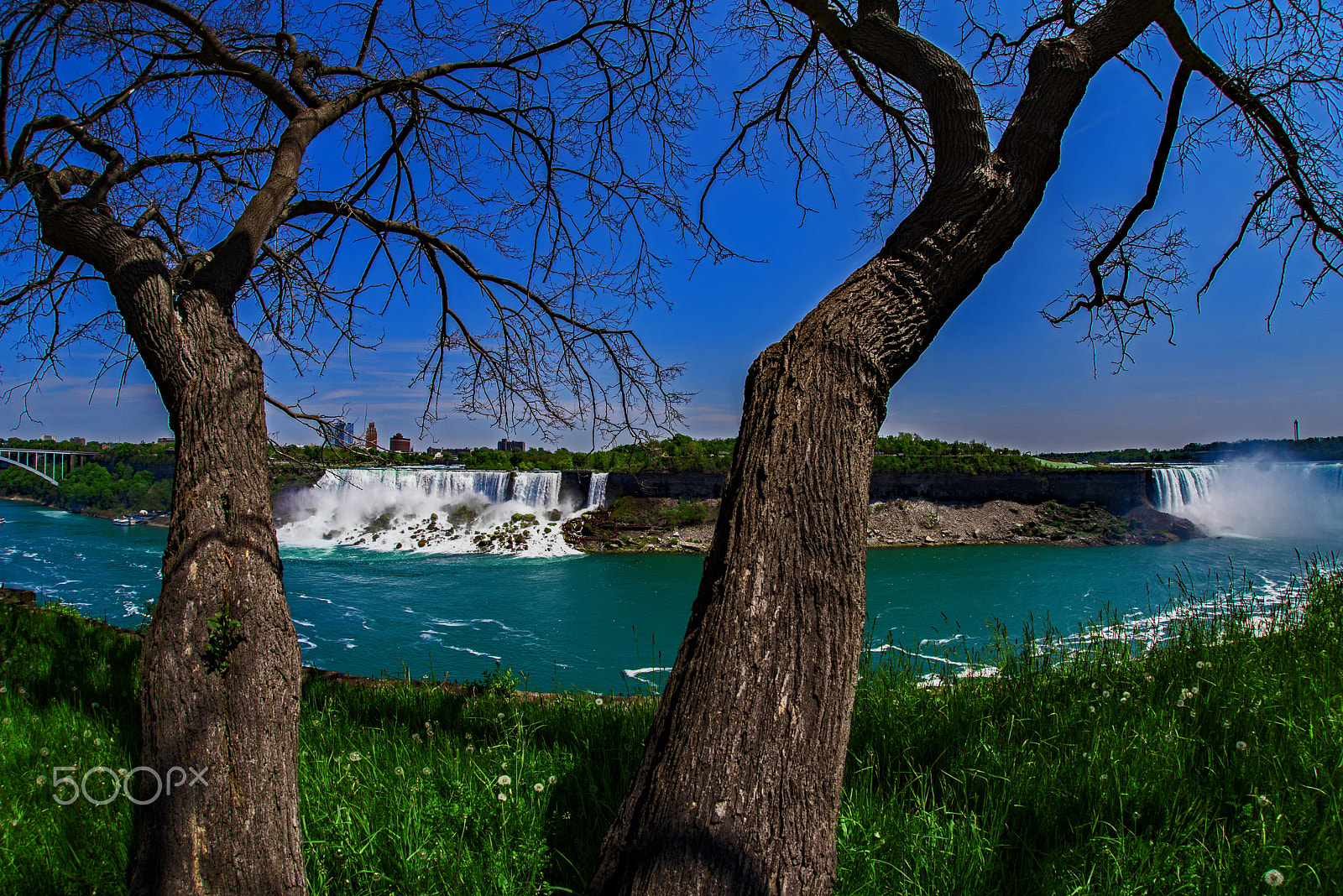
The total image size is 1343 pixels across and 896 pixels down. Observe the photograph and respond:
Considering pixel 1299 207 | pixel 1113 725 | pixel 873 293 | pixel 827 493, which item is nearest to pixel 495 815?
pixel 827 493

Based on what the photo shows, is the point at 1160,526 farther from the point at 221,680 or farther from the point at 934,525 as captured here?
the point at 221,680

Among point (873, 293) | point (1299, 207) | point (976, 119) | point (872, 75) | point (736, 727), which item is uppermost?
point (872, 75)

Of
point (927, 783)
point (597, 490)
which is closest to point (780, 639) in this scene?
point (927, 783)

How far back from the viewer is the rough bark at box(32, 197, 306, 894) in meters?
1.70

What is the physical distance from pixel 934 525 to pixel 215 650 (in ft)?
91.6

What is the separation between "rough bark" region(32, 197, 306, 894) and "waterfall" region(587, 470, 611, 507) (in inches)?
1004

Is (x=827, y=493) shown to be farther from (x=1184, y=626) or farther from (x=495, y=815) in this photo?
(x=1184, y=626)

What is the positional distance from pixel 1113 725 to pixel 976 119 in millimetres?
2500

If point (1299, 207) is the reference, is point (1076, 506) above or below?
below

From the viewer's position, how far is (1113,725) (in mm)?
2633

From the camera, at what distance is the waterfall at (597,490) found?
28.1m

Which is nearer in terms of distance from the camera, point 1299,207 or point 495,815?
point 495,815

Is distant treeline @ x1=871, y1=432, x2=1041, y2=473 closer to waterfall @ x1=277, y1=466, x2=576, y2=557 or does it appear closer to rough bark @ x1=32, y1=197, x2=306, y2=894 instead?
waterfall @ x1=277, y1=466, x2=576, y2=557

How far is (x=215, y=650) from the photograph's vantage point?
1.93m
